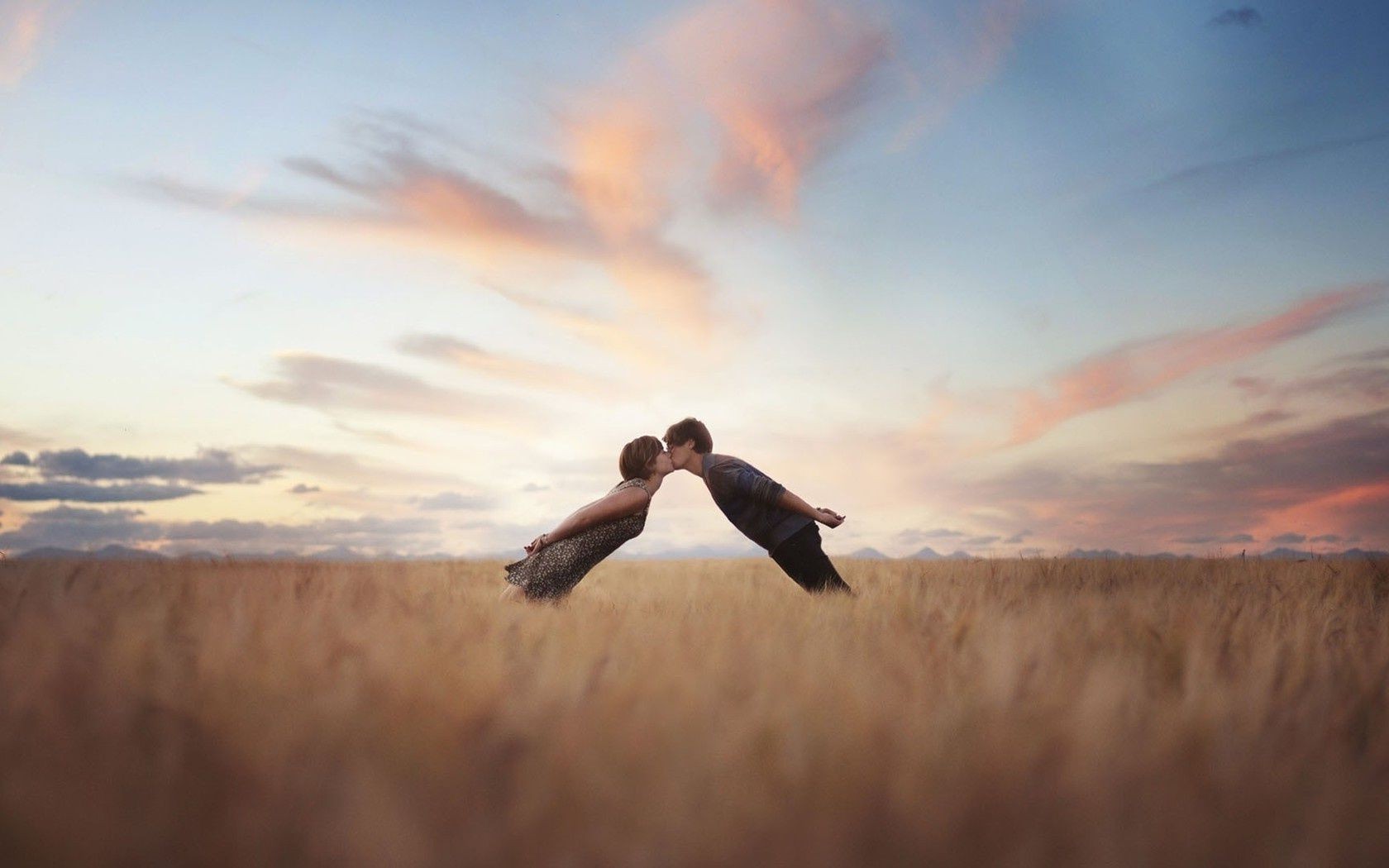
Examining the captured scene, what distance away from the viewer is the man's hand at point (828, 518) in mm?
6206

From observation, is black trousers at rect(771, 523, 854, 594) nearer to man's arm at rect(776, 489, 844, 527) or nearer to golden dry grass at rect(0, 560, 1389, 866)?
man's arm at rect(776, 489, 844, 527)

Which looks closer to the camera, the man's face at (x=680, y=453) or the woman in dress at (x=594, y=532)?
the woman in dress at (x=594, y=532)

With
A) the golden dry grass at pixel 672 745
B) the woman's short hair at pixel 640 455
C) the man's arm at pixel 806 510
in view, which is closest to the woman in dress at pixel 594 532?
the woman's short hair at pixel 640 455

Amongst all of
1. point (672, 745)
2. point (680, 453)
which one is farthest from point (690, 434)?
point (672, 745)

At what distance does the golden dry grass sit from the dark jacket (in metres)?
2.70

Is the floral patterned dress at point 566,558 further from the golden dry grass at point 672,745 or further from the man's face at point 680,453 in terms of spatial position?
the golden dry grass at point 672,745

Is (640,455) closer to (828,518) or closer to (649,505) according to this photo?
(649,505)

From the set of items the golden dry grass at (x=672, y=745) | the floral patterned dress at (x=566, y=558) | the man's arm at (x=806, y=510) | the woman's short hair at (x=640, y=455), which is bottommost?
the golden dry grass at (x=672, y=745)

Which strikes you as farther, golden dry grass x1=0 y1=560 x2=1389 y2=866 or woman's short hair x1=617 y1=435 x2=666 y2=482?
woman's short hair x1=617 y1=435 x2=666 y2=482

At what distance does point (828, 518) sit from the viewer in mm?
6246

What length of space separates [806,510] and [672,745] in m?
4.47

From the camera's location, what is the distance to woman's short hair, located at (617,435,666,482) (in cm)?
639

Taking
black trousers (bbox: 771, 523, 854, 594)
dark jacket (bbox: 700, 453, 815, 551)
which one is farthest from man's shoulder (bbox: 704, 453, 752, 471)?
black trousers (bbox: 771, 523, 854, 594)

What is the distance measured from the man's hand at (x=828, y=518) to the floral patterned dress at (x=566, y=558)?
1.26 metres
